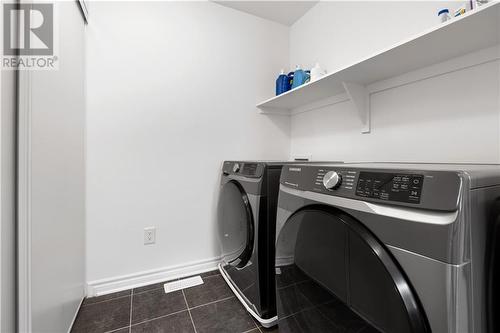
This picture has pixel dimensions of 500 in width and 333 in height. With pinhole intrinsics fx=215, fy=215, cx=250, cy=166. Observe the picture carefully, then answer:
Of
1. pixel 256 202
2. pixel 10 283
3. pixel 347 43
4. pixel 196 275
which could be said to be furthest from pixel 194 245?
pixel 347 43

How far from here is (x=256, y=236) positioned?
3.82 feet

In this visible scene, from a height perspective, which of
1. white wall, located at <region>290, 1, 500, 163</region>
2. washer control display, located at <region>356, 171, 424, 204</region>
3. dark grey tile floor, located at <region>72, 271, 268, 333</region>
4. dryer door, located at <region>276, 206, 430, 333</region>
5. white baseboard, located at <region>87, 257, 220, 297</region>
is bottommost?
dark grey tile floor, located at <region>72, 271, 268, 333</region>

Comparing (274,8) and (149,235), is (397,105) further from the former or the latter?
(149,235)

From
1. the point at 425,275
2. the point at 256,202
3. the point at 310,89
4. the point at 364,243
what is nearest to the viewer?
the point at 425,275

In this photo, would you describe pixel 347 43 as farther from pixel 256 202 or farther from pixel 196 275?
pixel 196 275

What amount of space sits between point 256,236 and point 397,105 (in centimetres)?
113

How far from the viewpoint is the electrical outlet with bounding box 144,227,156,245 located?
162 centimetres

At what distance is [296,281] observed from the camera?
2.70 ft

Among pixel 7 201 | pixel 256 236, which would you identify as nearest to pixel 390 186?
pixel 256 236

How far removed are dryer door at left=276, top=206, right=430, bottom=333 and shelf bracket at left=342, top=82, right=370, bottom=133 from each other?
3.19 feet

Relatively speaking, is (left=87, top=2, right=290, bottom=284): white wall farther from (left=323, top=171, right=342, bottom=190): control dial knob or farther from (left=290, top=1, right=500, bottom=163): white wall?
(left=323, top=171, right=342, bottom=190): control dial knob

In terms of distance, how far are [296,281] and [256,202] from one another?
→ 0.45m

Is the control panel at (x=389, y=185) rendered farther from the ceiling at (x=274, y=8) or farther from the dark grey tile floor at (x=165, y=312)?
the ceiling at (x=274, y=8)

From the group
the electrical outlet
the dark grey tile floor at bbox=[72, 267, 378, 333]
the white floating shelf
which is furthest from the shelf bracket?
the electrical outlet
